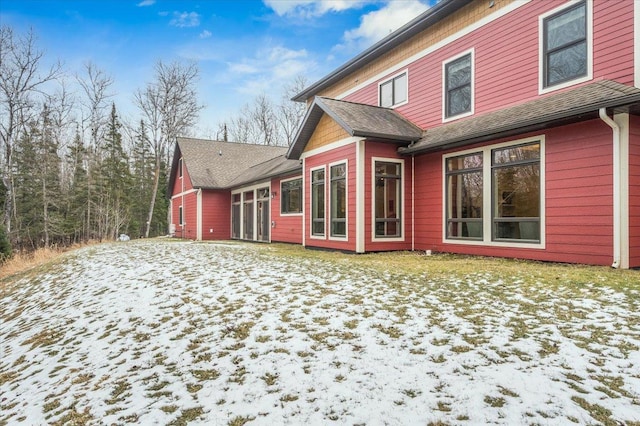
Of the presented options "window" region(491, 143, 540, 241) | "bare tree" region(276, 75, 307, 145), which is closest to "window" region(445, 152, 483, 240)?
"window" region(491, 143, 540, 241)

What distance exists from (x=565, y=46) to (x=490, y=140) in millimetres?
2176

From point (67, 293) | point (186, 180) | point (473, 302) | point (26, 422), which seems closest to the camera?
point (26, 422)

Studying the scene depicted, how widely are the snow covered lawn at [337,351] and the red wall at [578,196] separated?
0.70 metres

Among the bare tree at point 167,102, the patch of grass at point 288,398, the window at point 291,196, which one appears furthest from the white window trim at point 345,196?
the bare tree at point 167,102

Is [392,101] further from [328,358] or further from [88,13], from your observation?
[88,13]

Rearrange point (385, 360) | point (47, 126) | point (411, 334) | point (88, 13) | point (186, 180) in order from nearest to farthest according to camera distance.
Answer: point (385, 360) → point (411, 334) → point (88, 13) → point (186, 180) → point (47, 126)

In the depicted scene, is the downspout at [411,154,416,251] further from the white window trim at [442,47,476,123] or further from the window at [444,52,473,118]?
the window at [444,52,473,118]

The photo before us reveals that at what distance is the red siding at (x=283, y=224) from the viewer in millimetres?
14250

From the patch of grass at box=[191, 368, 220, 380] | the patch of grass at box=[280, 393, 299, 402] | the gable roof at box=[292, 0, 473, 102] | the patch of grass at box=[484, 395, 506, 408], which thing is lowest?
the patch of grass at box=[191, 368, 220, 380]

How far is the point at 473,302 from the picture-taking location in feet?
15.0

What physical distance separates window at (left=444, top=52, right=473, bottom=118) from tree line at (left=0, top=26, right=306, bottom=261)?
2149 cm

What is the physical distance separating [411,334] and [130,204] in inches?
1197

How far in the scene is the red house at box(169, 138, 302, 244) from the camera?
15.2 meters

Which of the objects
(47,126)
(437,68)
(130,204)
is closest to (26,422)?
(437,68)
